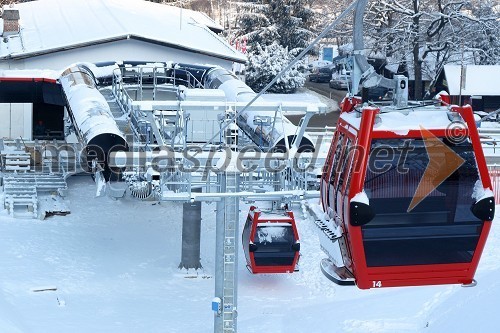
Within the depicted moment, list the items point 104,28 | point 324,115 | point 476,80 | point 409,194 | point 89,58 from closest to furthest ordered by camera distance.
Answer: point 409,194 < point 89,58 < point 104,28 < point 476,80 < point 324,115

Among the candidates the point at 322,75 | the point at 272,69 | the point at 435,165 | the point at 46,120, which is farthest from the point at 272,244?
the point at 322,75

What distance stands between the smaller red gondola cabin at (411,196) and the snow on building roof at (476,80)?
109 feet

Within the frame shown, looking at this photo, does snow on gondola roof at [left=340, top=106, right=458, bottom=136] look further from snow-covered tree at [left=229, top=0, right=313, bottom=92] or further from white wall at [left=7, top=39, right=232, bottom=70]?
snow-covered tree at [left=229, top=0, right=313, bottom=92]

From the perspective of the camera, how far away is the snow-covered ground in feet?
51.4

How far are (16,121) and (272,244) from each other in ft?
48.6

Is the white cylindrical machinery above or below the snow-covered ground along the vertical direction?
above

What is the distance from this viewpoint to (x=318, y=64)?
206 feet

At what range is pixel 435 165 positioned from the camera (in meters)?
9.37

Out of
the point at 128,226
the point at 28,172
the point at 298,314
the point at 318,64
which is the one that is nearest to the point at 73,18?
the point at 28,172

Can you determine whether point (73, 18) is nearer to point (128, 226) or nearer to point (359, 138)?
point (128, 226)

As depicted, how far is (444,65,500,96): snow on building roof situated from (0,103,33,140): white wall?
67.6ft

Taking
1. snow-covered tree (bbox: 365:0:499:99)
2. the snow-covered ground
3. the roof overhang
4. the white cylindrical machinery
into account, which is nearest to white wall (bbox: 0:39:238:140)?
the roof overhang

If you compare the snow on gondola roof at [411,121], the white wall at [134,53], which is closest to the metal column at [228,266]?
the snow on gondola roof at [411,121]

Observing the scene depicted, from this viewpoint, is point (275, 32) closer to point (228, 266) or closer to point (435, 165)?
point (228, 266)
